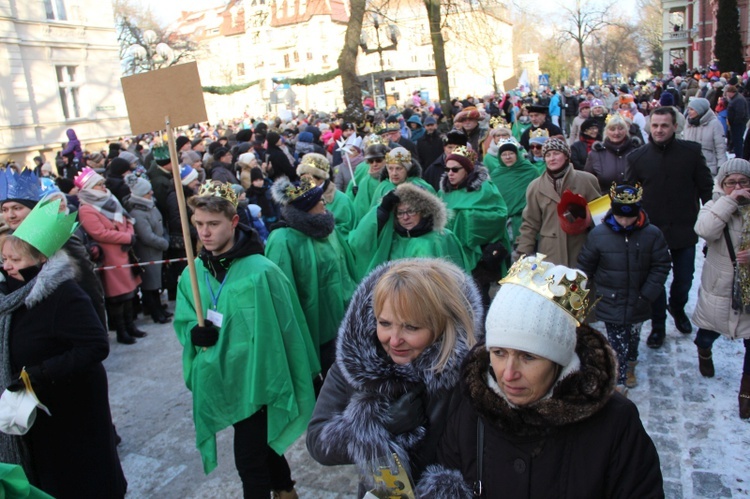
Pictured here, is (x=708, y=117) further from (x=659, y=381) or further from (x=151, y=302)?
(x=151, y=302)

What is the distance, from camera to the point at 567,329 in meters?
1.96

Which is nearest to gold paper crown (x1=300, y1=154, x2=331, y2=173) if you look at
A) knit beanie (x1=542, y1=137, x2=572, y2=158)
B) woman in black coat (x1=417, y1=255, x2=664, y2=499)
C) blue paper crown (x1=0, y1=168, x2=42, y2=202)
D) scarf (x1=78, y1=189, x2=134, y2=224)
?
knit beanie (x1=542, y1=137, x2=572, y2=158)

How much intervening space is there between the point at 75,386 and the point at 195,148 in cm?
900

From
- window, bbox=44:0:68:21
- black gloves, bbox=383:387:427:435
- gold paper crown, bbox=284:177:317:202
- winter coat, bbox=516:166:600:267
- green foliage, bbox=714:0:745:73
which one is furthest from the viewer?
green foliage, bbox=714:0:745:73

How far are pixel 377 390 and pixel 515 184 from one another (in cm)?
559

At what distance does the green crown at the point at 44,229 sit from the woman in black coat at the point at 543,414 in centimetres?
239

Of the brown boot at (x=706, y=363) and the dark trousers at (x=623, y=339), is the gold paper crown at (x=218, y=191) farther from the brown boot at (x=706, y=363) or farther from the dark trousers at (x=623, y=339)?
the brown boot at (x=706, y=363)

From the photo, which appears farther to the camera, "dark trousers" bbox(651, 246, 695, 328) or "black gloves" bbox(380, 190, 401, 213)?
"dark trousers" bbox(651, 246, 695, 328)

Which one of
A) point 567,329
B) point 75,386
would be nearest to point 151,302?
point 75,386

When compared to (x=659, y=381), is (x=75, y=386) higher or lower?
higher

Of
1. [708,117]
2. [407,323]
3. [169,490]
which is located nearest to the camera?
[407,323]

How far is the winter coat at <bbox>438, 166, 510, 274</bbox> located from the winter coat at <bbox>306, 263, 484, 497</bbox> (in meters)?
3.60

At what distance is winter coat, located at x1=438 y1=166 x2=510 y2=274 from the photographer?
598 centimetres

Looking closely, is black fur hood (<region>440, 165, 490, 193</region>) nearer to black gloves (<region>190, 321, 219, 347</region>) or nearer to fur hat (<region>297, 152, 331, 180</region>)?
fur hat (<region>297, 152, 331, 180</region>)
